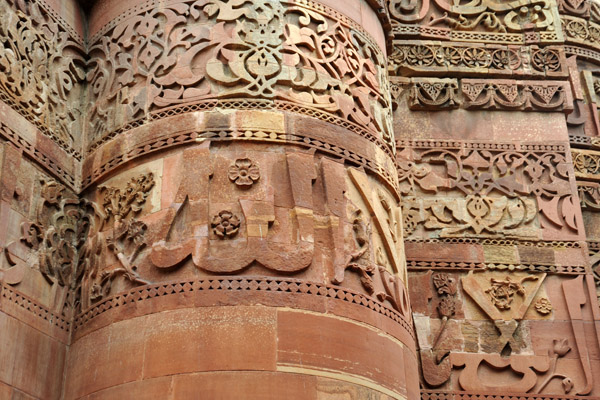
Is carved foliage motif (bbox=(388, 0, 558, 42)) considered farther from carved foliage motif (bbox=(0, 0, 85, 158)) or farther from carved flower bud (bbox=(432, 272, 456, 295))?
carved foliage motif (bbox=(0, 0, 85, 158))

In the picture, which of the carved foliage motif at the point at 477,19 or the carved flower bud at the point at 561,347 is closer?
the carved flower bud at the point at 561,347

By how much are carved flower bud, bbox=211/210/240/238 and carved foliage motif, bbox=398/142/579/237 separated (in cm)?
262

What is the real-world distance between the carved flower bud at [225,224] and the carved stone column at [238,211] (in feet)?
0.03

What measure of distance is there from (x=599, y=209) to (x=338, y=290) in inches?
166

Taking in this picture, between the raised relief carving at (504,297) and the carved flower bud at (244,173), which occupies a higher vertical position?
the carved flower bud at (244,173)

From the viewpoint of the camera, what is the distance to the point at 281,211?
6.48 metres

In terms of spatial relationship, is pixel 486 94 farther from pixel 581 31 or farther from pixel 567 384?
pixel 567 384

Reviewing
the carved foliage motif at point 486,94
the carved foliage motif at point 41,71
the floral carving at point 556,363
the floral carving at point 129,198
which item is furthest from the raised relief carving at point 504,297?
the carved foliage motif at point 41,71

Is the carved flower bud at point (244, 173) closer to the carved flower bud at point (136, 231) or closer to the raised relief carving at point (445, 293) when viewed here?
the carved flower bud at point (136, 231)

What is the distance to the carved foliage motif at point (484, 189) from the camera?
8.60m

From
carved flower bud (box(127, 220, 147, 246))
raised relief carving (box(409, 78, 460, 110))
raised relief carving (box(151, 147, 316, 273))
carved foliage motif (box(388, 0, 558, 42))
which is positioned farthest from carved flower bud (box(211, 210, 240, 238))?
carved foliage motif (box(388, 0, 558, 42))

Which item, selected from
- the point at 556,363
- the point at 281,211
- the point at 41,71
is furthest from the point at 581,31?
the point at 41,71

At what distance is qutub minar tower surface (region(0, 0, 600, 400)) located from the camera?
6.11 m

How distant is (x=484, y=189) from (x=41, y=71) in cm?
432
